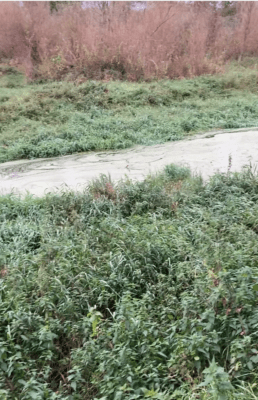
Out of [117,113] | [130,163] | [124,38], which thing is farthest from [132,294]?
[124,38]

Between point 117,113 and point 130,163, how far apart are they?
4.31 m

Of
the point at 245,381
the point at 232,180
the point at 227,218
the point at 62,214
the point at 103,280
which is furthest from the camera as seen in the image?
the point at 232,180

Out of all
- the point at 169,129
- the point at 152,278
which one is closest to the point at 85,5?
the point at 169,129

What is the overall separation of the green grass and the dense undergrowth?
3685 mm

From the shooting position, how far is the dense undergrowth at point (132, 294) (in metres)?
2.42

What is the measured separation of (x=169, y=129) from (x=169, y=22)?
8924 mm

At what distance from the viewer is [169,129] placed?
9.29m

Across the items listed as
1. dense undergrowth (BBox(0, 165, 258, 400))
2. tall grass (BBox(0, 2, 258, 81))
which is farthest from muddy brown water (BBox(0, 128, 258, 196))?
tall grass (BBox(0, 2, 258, 81))

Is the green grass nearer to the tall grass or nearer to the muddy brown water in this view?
the muddy brown water

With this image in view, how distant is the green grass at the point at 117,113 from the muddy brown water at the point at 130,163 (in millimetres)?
583

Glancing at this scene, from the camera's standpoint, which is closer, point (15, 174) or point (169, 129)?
point (15, 174)

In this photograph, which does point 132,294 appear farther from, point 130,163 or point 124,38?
point 124,38

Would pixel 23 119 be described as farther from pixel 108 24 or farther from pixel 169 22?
pixel 169 22

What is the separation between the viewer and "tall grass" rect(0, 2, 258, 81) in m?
15.1
